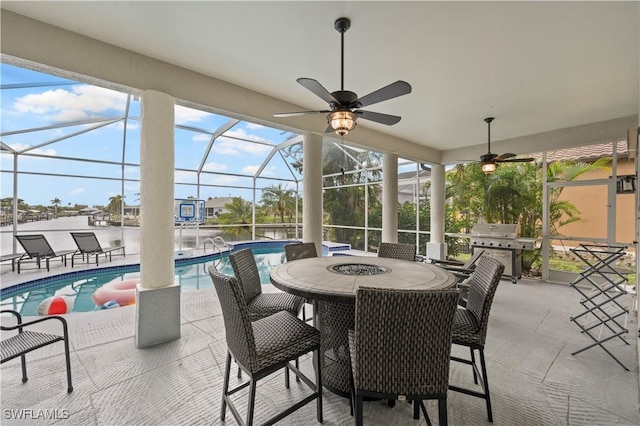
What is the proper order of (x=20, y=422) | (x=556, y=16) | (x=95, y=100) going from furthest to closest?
(x=95, y=100) < (x=556, y=16) < (x=20, y=422)

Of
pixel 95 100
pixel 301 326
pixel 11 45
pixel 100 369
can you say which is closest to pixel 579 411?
pixel 301 326

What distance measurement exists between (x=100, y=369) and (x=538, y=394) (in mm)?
3376

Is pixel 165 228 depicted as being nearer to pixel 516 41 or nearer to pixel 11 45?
pixel 11 45

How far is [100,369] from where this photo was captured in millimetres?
2221

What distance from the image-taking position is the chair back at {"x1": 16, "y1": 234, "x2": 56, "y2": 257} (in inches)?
225

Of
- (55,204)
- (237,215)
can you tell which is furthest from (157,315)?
(237,215)

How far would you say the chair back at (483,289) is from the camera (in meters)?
1.81

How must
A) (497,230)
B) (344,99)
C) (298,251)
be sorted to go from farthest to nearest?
(497,230)
(298,251)
(344,99)

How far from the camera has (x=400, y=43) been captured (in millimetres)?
2512

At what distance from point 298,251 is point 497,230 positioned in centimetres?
449

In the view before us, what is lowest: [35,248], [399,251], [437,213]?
[35,248]

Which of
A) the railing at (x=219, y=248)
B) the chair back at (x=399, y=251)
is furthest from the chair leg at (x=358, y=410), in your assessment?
the railing at (x=219, y=248)

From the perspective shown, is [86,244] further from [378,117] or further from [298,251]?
[378,117]

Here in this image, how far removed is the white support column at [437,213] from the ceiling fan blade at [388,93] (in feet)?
17.3
